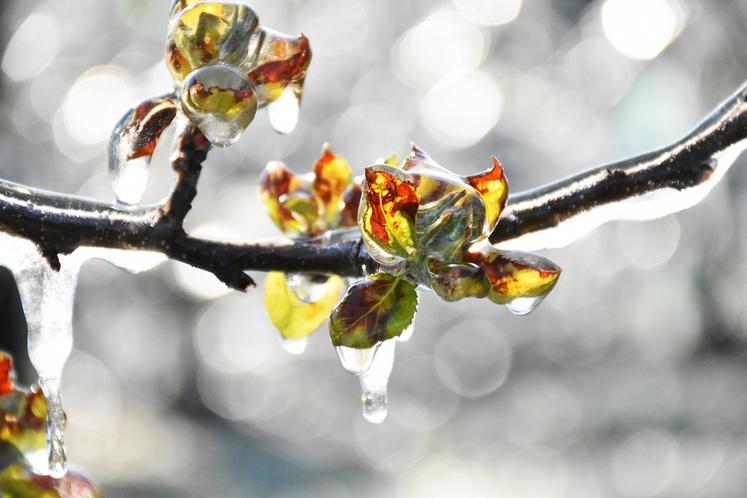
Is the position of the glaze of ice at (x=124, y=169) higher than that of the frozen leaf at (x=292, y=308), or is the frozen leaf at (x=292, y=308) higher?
the frozen leaf at (x=292, y=308)

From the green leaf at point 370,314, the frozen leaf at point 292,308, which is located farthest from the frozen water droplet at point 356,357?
the frozen leaf at point 292,308

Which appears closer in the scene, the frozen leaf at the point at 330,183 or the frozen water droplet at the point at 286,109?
the frozen water droplet at the point at 286,109

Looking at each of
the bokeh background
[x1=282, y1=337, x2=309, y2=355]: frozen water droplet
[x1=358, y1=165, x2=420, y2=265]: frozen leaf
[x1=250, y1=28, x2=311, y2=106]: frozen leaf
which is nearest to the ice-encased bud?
[x1=250, y1=28, x2=311, y2=106]: frozen leaf

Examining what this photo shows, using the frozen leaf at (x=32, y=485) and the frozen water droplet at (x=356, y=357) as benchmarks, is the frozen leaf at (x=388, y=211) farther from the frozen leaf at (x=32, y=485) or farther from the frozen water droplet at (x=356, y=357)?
the frozen leaf at (x=32, y=485)

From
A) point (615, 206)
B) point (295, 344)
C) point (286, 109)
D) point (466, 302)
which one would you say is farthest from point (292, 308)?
point (466, 302)

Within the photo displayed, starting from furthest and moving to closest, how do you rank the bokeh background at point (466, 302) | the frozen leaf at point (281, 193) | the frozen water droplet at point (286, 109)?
1. the bokeh background at point (466, 302)
2. the frozen leaf at point (281, 193)
3. the frozen water droplet at point (286, 109)

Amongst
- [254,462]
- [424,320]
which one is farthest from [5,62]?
[424,320]
